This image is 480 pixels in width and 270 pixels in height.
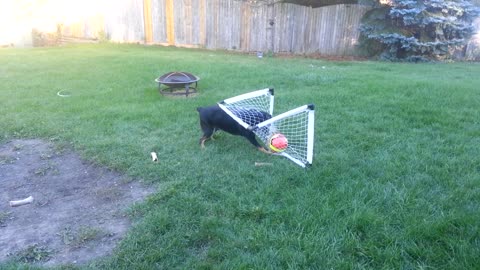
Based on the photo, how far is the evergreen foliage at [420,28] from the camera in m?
10.8

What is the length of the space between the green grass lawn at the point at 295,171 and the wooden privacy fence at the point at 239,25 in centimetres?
507

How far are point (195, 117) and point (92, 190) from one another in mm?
2281

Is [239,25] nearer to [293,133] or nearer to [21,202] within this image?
[293,133]

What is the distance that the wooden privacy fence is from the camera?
12688mm

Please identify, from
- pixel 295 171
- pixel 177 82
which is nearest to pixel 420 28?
pixel 177 82

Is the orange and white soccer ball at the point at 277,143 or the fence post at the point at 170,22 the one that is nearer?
the orange and white soccer ball at the point at 277,143

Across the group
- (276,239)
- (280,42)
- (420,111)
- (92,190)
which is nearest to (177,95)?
(92,190)

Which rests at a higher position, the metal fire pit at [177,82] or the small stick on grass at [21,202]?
the metal fire pit at [177,82]

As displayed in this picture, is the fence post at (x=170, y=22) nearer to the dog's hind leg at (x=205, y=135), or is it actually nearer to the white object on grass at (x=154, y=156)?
the dog's hind leg at (x=205, y=135)

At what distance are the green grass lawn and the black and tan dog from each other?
16cm

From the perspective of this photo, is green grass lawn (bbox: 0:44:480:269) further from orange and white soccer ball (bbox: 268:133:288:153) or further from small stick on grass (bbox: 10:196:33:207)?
small stick on grass (bbox: 10:196:33:207)

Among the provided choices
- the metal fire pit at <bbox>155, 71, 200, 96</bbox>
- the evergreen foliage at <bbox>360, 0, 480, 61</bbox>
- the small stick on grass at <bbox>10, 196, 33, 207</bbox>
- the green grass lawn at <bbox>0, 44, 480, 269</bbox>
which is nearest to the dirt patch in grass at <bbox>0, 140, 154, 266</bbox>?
the small stick on grass at <bbox>10, 196, 33, 207</bbox>

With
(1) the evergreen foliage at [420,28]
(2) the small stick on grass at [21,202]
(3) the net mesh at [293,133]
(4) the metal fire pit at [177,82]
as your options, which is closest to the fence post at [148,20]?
(1) the evergreen foliage at [420,28]

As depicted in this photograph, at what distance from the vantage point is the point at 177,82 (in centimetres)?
668
